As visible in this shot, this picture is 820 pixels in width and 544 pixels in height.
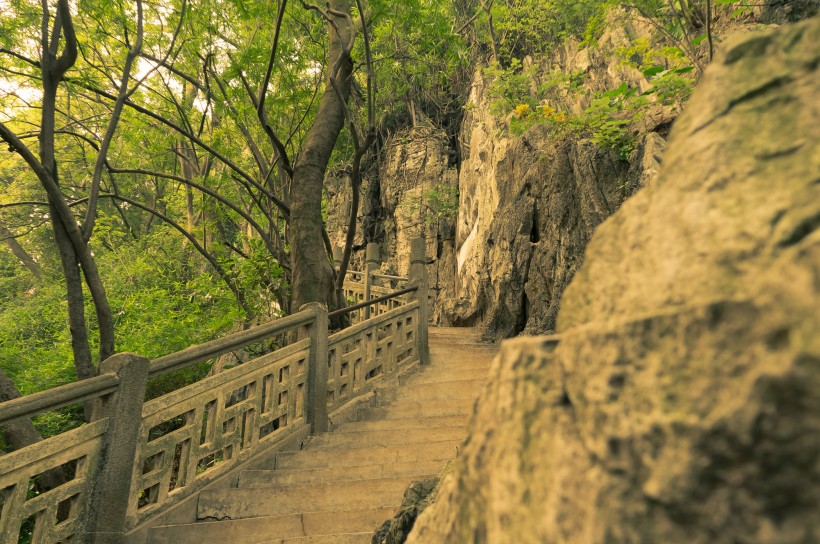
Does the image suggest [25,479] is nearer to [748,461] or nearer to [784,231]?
[748,461]

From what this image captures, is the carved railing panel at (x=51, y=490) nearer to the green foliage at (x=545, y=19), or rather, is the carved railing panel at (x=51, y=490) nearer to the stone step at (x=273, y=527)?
the stone step at (x=273, y=527)

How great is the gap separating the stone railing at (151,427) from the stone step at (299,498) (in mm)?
199

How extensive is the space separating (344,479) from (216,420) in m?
1.12

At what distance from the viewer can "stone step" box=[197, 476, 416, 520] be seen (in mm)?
3244

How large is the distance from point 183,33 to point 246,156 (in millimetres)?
6385

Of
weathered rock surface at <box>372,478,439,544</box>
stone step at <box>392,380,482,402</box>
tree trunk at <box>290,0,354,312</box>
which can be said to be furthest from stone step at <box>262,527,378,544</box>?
tree trunk at <box>290,0,354,312</box>

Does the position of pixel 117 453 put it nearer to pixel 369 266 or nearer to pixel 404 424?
pixel 404 424

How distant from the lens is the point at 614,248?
1.24 meters

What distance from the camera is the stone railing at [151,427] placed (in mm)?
2596

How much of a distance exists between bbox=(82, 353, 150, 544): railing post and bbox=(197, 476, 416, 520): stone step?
1.92 ft

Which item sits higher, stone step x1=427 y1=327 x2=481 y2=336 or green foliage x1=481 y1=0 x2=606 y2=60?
green foliage x1=481 y1=0 x2=606 y2=60

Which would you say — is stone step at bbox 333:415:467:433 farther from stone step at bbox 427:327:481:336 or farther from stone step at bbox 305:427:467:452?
stone step at bbox 427:327:481:336

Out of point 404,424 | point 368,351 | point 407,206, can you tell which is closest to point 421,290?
point 368,351

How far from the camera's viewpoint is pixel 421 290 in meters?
6.74
